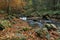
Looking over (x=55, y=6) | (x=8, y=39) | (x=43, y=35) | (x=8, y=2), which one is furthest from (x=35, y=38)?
(x=55, y=6)

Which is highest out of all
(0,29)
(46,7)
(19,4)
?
(0,29)

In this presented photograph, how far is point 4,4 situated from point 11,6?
1.15 metres

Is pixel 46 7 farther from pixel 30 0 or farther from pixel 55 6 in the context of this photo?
pixel 30 0

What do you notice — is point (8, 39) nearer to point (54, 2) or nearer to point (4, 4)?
point (4, 4)

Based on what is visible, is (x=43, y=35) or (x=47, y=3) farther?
(x=47, y=3)

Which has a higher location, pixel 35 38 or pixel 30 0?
pixel 35 38

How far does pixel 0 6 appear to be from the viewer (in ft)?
79.8

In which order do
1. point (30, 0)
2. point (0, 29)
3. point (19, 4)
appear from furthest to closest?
point (30, 0) < point (19, 4) < point (0, 29)

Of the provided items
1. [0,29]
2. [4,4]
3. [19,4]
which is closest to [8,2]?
[4,4]

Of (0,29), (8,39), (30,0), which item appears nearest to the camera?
(8,39)

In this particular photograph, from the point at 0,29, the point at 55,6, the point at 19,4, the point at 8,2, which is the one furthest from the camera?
the point at 55,6

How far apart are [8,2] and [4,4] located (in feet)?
2.26

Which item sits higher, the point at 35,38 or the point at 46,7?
the point at 35,38

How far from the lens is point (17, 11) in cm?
2675
